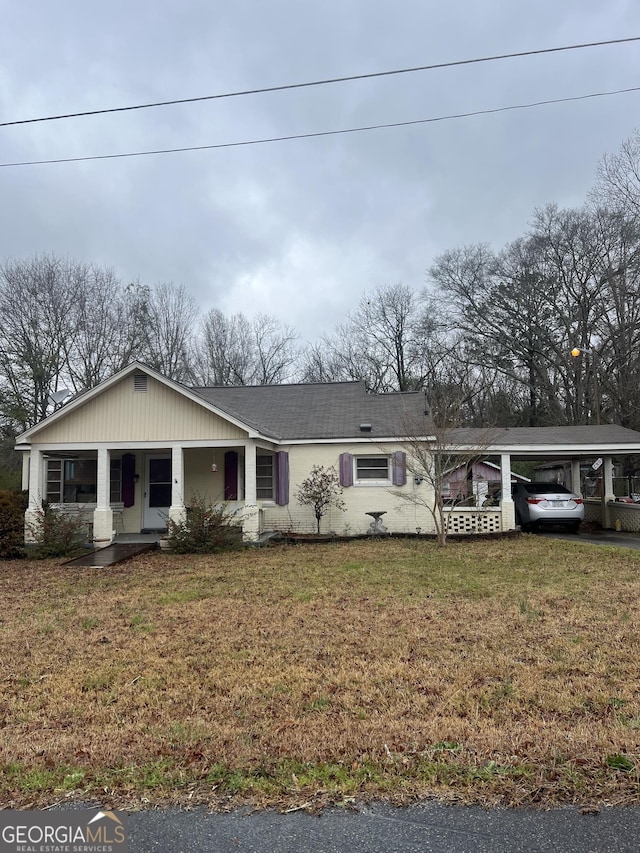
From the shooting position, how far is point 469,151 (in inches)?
495

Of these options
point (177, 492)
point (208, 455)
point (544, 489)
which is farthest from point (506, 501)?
point (177, 492)

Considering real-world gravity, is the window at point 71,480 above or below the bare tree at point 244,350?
below

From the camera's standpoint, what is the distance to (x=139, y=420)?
1289cm

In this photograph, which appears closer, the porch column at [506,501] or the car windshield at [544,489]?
the porch column at [506,501]

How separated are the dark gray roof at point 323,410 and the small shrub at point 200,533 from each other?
2.38 metres

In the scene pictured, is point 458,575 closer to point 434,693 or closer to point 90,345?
point 434,693

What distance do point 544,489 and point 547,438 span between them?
1.70 m

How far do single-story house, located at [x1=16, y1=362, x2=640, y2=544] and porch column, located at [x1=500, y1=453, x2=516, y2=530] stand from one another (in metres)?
0.03

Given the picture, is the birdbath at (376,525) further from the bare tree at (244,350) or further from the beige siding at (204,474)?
the bare tree at (244,350)

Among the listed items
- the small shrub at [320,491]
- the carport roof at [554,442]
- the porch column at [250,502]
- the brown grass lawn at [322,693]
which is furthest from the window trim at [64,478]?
the carport roof at [554,442]

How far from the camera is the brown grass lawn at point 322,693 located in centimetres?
277

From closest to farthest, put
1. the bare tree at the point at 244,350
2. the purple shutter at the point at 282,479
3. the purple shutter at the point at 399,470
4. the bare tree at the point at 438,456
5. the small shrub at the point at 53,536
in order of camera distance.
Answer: the small shrub at the point at 53,536
the bare tree at the point at 438,456
the purple shutter at the point at 399,470
the purple shutter at the point at 282,479
the bare tree at the point at 244,350

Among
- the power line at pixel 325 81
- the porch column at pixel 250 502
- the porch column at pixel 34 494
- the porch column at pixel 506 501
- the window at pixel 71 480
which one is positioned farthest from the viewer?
the window at pixel 71 480

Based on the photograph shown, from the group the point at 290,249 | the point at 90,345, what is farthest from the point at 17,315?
the point at 290,249
